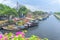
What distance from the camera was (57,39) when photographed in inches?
393

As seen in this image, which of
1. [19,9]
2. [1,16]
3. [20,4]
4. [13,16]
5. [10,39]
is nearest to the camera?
[10,39]

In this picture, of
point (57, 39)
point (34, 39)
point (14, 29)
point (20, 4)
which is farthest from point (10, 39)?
point (20, 4)

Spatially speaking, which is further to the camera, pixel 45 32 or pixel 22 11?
pixel 22 11

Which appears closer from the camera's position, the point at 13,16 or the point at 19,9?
the point at 13,16

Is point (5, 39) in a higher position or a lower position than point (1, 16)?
higher

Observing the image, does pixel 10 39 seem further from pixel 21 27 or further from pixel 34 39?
pixel 21 27

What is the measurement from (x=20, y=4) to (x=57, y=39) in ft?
56.4

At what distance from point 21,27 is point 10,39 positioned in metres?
13.5

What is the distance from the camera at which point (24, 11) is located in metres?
24.8

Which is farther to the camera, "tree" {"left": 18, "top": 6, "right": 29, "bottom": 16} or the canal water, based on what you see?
"tree" {"left": 18, "top": 6, "right": 29, "bottom": 16}

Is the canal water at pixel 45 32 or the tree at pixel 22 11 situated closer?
the canal water at pixel 45 32

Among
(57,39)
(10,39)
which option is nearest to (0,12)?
(57,39)

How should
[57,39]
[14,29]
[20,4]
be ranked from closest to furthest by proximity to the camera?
[57,39] < [14,29] < [20,4]

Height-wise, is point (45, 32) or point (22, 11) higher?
A: point (22, 11)
